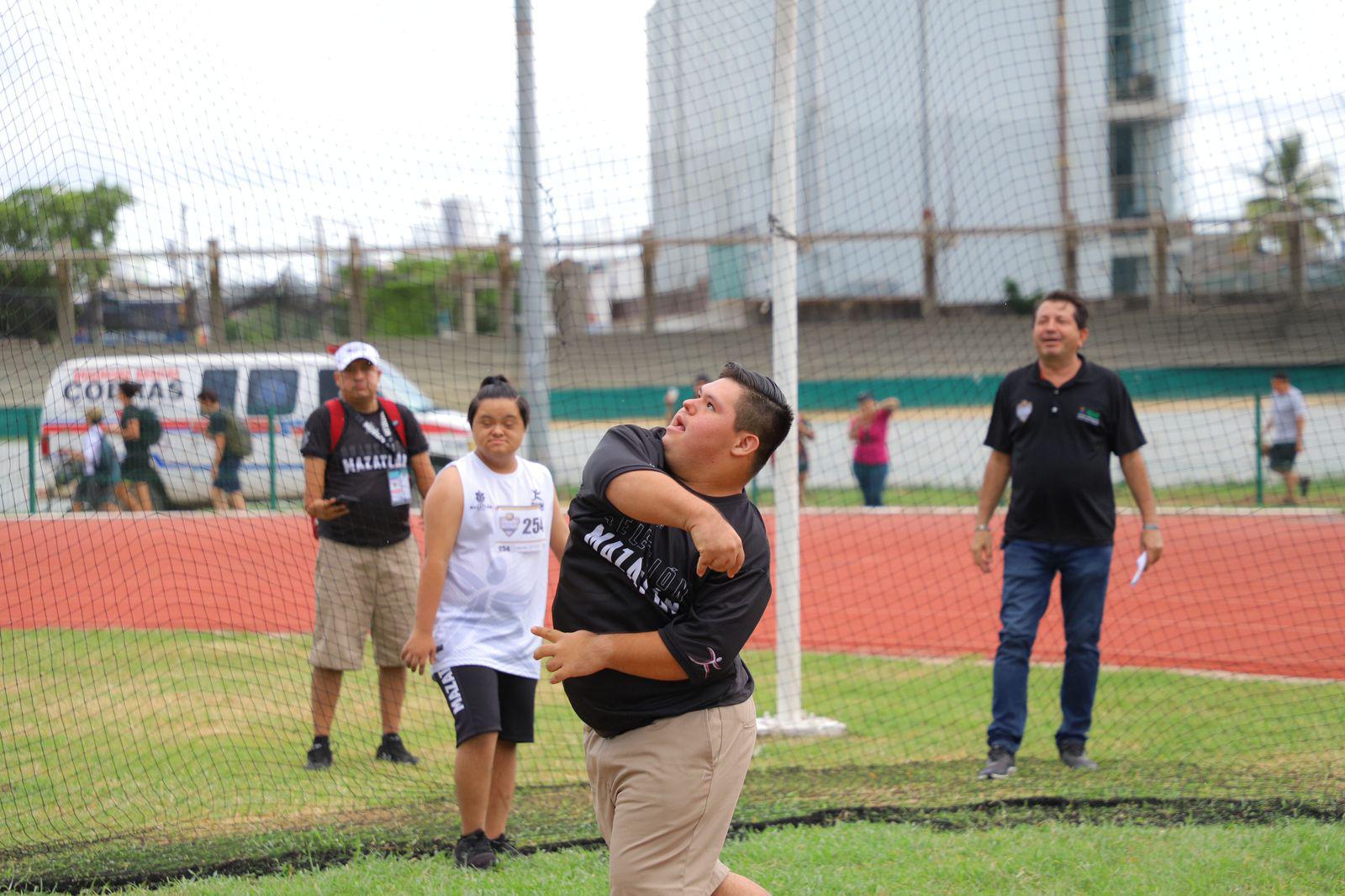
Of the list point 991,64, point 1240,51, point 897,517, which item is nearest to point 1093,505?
point 1240,51

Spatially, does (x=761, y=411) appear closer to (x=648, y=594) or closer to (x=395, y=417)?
(x=648, y=594)

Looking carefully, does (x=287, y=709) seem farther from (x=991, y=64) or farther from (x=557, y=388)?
(x=991, y=64)

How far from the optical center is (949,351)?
1672 cm

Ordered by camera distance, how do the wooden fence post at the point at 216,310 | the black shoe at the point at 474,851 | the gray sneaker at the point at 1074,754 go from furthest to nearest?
the wooden fence post at the point at 216,310
the gray sneaker at the point at 1074,754
the black shoe at the point at 474,851

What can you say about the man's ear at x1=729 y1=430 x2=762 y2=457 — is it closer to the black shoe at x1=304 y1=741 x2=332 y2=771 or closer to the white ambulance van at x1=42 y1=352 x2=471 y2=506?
the black shoe at x1=304 y1=741 x2=332 y2=771

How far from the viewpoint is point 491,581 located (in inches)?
172

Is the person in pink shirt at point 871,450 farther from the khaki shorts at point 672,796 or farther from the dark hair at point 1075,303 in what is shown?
the khaki shorts at point 672,796

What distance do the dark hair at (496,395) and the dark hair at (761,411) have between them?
6.13 feet

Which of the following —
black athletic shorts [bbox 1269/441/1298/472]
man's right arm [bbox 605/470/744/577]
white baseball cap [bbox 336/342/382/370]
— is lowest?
black athletic shorts [bbox 1269/441/1298/472]

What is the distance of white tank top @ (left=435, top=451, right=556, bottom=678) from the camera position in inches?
171

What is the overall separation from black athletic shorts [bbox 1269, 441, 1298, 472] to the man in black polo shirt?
12480 mm

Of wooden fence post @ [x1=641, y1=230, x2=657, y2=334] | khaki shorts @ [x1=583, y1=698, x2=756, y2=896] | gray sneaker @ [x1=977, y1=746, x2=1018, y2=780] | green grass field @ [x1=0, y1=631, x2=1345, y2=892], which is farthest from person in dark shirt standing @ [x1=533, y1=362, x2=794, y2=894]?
wooden fence post @ [x1=641, y1=230, x2=657, y2=334]

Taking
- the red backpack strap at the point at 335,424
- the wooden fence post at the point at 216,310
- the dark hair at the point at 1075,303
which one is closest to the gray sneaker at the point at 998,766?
the dark hair at the point at 1075,303

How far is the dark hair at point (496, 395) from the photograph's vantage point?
14.6ft
